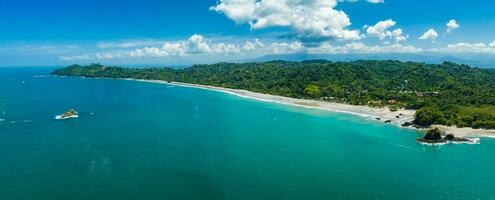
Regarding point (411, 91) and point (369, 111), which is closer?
point (369, 111)

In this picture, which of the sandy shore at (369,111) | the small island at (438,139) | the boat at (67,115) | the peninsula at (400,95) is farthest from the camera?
the boat at (67,115)

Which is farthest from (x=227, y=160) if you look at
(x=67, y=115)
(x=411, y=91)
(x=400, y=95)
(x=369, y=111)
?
(x=411, y=91)

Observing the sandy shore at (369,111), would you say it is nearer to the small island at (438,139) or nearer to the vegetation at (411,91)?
the vegetation at (411,91)

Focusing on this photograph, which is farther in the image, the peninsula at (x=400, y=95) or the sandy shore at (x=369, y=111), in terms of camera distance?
the peninsula at (x=400, y=95)

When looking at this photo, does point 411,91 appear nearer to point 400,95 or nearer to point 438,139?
point 400,95

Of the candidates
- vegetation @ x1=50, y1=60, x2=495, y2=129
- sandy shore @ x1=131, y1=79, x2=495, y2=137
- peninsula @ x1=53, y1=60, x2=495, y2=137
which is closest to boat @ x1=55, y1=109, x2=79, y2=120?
sandy shore @ x1=131, y1=79, x2=495, y2=137

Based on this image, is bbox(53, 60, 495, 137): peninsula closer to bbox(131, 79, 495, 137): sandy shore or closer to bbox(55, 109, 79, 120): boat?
bbox(131, 79, 495, 137): sandy shore

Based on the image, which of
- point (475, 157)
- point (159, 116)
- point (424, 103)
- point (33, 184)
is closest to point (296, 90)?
point (424, 103)

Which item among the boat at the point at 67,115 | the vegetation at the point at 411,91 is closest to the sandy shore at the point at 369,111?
the vegetation at the point at 411,91

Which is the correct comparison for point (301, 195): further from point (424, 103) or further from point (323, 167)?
point (424, 103)
